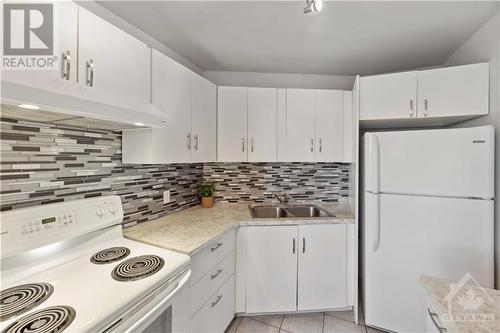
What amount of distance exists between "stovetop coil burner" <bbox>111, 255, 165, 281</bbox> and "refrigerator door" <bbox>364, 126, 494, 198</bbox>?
165 cm

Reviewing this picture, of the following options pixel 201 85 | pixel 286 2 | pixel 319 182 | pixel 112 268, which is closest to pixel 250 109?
pixel 201 85

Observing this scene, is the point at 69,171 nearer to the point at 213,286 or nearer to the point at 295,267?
the point at 213,286

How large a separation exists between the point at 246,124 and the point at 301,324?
1923mm

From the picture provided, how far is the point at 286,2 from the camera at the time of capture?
136 centimetres

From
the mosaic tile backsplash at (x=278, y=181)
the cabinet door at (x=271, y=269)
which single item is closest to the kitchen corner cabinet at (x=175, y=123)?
the mosaic tile backsplash at (x=278, y=181)

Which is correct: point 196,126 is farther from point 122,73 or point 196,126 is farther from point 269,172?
point 269,172

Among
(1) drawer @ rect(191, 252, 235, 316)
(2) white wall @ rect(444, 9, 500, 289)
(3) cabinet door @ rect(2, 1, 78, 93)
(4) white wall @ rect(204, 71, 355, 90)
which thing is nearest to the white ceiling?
(2) white wall @ rect(444, 9, 500, 289)

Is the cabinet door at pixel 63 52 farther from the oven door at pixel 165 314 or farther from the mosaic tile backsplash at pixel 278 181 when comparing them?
the mosaic tile backsplash at pixel 278 181

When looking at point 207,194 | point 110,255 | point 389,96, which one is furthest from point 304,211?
point 110,255

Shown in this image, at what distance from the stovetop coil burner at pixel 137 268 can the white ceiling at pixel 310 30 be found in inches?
62.9

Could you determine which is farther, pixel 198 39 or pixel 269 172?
pixel 269 172

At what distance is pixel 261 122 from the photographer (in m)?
2.20

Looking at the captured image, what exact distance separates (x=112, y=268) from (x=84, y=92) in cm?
83

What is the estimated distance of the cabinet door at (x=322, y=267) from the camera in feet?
6.21
